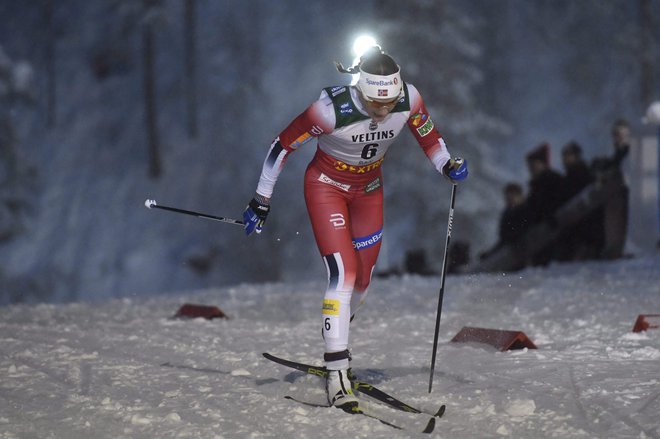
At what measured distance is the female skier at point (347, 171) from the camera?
557 centimetres

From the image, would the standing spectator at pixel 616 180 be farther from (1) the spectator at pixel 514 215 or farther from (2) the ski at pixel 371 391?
(2) the ski at pixel 371 391

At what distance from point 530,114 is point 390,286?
31.0m

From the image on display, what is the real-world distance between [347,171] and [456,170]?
0.77 metres

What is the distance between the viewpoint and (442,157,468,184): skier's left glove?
5.96 metres

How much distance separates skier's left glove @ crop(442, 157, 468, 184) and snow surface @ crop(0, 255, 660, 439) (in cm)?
142

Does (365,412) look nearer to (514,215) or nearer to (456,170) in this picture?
(456,170)

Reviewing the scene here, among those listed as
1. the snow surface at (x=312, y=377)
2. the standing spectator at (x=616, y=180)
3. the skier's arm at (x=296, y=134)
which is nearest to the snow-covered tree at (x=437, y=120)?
the standing spectator at (x=616, y=180)

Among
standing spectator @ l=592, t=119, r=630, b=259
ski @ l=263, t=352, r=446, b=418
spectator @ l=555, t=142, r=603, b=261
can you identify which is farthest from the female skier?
spectator @ l=555, t=142, r=603, b=261

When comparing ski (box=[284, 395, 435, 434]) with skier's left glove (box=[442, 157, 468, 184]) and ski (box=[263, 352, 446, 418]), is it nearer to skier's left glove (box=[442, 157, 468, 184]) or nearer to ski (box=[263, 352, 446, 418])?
ski (box=[263, 352, 446, 418])

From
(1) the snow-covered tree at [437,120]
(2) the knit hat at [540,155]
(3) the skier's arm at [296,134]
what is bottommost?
(3) the skier's arm at [296,134]

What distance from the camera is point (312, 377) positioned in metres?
6.13

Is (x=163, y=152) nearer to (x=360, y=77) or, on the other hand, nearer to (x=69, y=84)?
(x=69, y=84)

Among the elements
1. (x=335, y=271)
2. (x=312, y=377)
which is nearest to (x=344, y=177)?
(x=335, y=271)

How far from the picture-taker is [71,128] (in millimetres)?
39219
